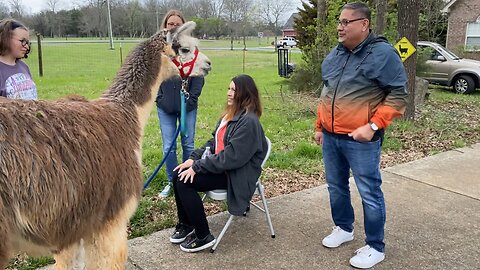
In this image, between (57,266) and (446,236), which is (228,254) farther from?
(446,236)

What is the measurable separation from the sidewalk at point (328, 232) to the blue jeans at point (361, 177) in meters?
0.33

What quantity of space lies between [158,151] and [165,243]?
2.73m

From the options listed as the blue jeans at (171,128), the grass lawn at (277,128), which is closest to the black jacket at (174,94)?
the blue jeans at (171,128)

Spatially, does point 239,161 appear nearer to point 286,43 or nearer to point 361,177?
point 361,177

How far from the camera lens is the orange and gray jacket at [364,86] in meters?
3.09

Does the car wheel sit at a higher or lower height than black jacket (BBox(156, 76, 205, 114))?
lower

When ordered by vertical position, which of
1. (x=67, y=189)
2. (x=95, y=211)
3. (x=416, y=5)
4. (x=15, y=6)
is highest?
(x=15, y=6)

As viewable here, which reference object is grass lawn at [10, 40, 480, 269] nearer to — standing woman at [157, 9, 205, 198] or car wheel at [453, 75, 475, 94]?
car wheel at [453, 75, 475, 94]

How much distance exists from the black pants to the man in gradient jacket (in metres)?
0.96

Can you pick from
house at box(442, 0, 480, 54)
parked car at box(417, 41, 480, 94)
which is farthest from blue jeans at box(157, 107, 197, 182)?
house at box(442, 0, 480, 54)

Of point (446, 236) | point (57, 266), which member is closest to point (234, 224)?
point (57, 266)

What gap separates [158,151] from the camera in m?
6.33

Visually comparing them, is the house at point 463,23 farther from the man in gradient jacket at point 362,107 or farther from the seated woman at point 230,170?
the seated woman at point 230,170

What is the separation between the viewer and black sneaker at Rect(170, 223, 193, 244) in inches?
147
